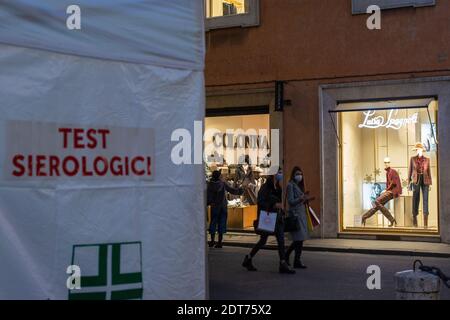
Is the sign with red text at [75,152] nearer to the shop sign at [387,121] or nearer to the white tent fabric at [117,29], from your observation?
the white tent fabric at [117,29]

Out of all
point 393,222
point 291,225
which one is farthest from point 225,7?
point 291,225

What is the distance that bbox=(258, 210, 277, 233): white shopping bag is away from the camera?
439 inches

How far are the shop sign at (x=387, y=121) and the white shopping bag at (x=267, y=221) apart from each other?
5.99 meters

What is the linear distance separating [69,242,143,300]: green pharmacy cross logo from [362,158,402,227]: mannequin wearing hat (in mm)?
11591

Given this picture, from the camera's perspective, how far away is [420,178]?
51.8 ft

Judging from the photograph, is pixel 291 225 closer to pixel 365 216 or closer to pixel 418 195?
pixel 365 216

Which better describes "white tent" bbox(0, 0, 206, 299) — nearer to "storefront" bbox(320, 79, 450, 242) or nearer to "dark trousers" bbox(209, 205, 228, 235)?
"dark trousers" bbox(209, 205, 228, 235)

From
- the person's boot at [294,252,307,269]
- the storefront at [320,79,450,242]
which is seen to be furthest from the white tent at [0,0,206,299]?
the storefront at [320,79,450,242]

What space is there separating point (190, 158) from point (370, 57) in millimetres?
11073

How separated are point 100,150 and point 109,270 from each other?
3.27 feet

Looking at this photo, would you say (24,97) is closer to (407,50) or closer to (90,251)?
(90,251)

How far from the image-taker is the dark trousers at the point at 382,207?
16109 millimetres

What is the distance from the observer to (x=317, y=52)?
16.6 m

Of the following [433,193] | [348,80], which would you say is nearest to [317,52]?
[348,80]
